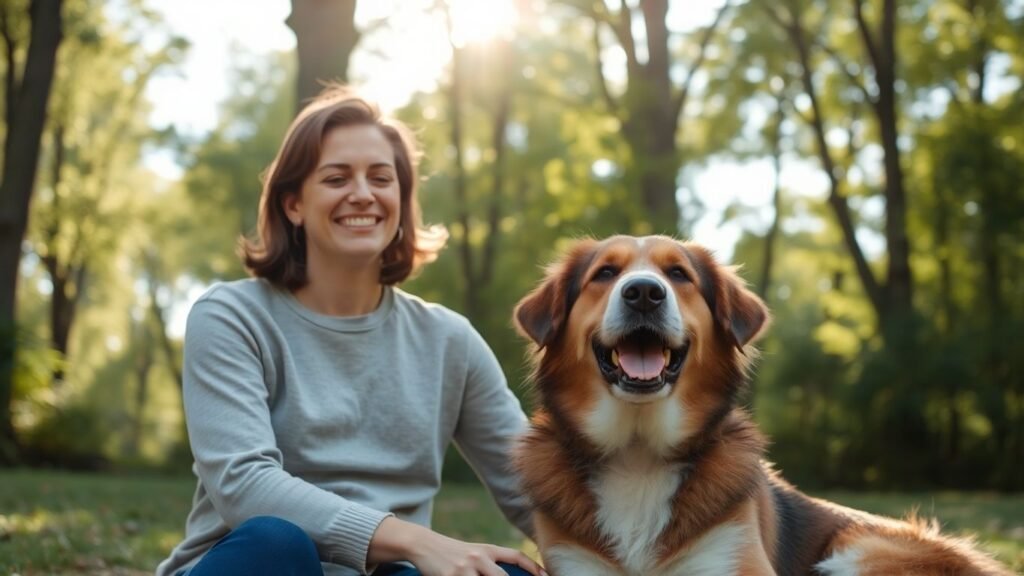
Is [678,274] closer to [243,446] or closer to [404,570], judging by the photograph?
[404,570]

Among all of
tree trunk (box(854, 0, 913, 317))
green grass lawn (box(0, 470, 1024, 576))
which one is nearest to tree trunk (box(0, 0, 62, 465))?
green grass lawn (box(0, 470, 1024, 576))

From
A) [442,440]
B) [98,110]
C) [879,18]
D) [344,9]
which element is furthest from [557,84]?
[442,440]

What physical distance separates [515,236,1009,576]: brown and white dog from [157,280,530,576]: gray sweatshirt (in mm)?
391

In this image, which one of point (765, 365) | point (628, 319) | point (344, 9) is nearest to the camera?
point (628, 319)

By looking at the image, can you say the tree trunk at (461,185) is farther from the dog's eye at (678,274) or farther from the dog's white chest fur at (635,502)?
the dog's white chest fur at (635,502)

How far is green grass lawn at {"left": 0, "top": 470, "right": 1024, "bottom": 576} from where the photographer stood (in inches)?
213

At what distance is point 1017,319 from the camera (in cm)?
1831

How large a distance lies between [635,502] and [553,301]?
805 mm

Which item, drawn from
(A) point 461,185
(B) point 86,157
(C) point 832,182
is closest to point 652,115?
(C) point 832,182

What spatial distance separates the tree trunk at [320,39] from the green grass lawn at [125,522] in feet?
11.8

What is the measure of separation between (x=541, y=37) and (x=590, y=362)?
67.9ft

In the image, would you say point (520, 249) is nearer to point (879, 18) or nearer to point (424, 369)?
point (879, 18)

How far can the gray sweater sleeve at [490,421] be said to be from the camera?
14.2 feet

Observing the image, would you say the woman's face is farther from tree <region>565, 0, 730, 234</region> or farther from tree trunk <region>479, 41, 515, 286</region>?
tree trunk <region>479, 41, 515, 286</region>
